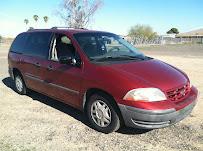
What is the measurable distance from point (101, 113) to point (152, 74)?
1046 millimetres

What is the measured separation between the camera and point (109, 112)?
523 centimetres

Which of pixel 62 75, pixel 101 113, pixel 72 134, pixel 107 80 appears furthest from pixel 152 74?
pixel 62 75

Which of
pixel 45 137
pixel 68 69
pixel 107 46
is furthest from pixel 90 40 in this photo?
pixel 45 137

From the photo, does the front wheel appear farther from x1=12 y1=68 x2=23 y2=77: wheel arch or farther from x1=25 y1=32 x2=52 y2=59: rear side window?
x1=25 y1=32 x2=52 y2=59: rear side window

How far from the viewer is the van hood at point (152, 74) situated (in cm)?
502

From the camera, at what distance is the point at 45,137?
521 cm

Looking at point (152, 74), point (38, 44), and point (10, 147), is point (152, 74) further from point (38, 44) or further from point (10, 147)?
point (38, 44)

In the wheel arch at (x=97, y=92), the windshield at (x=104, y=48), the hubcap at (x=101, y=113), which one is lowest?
the hubcap at (x=101, y=113)

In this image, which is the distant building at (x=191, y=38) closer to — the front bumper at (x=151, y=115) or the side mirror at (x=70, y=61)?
the side mirror at (x=70, y=61)

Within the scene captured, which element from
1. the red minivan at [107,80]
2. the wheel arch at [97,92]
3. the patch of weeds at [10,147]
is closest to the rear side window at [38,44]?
the red minivan at [107,80]

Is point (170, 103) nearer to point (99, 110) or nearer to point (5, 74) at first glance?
point (99, 110)

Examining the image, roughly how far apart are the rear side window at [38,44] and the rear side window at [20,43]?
0.71ft

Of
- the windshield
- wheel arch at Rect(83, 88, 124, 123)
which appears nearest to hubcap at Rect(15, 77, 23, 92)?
the windshield

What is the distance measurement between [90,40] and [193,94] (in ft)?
7.02
